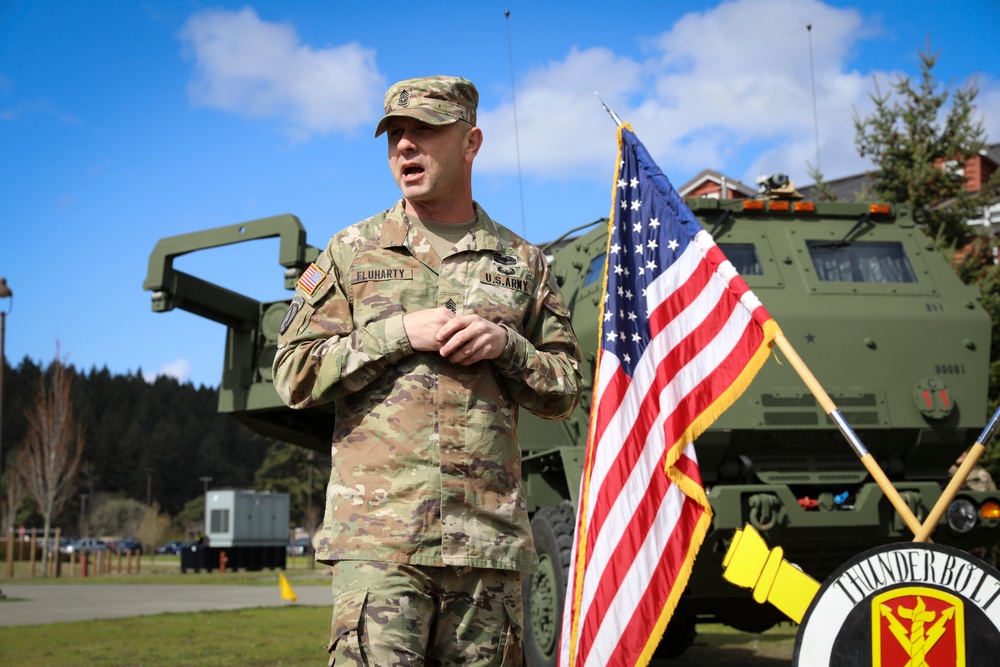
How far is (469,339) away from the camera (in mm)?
2600

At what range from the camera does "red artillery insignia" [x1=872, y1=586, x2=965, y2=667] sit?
329 cm

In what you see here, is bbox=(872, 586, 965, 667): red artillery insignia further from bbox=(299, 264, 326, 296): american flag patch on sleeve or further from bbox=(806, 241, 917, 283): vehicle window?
bbox=(806, 241, 917, 283): vehicle window

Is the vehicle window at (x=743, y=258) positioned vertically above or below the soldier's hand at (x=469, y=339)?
above

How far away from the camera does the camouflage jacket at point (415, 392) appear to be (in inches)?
102

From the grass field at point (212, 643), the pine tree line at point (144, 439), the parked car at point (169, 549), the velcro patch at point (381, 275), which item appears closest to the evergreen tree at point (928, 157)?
the grass field at point (212, 643)

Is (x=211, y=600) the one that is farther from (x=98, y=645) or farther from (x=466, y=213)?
(x=466, y=213)

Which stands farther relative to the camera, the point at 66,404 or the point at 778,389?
the point at 66,404

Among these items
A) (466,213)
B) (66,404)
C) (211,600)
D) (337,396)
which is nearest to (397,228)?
(466,213)

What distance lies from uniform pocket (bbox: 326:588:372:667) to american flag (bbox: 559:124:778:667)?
6.55ft

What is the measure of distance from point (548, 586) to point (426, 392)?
464 cm

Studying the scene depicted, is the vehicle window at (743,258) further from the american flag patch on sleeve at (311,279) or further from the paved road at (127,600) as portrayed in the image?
the paved road at (127,600)

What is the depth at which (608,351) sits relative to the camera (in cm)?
461

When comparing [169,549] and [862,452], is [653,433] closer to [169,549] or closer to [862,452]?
[862,452]

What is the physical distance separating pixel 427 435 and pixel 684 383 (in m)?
2.06
